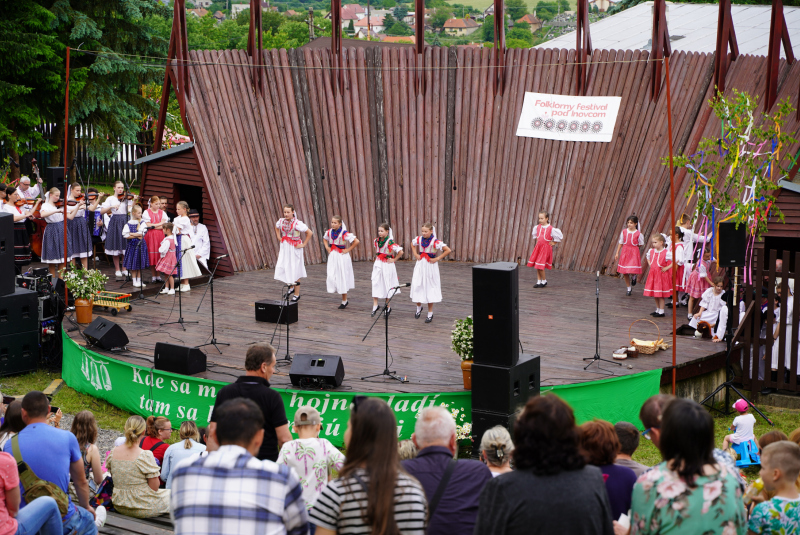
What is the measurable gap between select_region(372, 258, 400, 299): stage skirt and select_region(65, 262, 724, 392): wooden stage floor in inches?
17.0

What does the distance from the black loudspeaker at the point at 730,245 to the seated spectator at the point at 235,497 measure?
812 cm

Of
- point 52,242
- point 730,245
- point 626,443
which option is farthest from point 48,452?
point 52,242

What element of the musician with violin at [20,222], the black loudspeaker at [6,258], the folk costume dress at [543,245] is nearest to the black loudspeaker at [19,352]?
the black loudspeaker at [6,258]

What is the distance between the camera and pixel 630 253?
47.8 ft

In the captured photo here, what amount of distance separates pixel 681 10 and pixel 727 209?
51.4 ft

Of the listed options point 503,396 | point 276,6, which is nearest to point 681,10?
point 503,396

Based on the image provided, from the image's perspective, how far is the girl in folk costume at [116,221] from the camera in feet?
51.1

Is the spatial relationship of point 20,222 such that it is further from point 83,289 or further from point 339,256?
point 339,256

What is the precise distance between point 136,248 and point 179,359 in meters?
4.82

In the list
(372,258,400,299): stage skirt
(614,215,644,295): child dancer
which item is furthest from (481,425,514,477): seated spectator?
(614,215,644,295): child dancer

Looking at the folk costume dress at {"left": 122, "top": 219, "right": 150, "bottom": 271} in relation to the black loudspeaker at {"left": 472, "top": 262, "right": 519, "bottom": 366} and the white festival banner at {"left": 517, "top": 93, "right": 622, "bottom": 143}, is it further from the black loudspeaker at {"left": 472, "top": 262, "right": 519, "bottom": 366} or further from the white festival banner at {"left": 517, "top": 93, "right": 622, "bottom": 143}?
the black loudspeaker at {"left": 472, "top": 262, "right": 519, "bottom": 366}

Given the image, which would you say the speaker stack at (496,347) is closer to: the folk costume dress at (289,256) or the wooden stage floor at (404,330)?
the wooden stage floor at (404,330)

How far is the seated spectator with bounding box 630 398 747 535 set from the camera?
3.77 m

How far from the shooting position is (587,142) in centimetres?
1669
